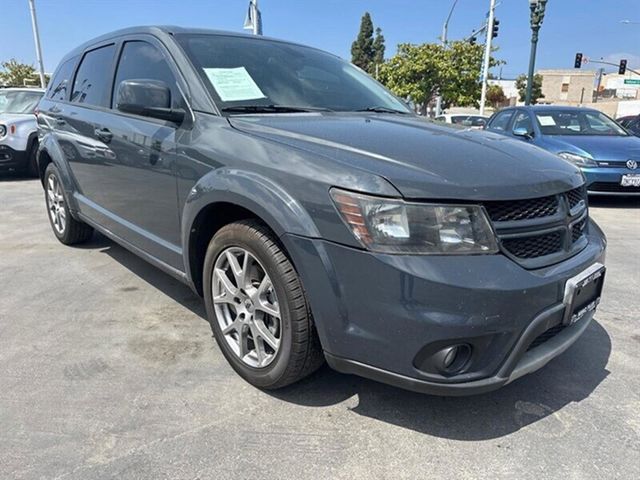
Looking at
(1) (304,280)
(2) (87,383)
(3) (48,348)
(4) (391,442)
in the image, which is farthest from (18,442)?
(4) (391,442)

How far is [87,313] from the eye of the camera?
335 centimetres

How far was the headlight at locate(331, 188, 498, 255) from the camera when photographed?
1.81 m

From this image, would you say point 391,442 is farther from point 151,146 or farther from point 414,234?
point 151,146

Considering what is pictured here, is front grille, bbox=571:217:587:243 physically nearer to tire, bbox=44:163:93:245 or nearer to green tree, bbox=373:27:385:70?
tire, bbox=44:163:93:245

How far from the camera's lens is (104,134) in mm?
3383

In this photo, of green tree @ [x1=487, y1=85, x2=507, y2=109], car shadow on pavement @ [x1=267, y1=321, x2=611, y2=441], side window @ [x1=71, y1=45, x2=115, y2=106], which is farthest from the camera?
green tree @ [x1=487, y1=85, x2=507, y2=109]

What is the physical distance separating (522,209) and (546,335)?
22.6 inches

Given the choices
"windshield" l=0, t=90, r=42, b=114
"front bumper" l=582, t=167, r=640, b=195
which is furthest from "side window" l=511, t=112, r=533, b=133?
"windshield" l=0, t=90, r=42, b=114

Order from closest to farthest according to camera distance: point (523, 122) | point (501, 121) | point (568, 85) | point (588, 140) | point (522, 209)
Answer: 1. point (522, 209)
2. point (588, 140)
3. point (523, 122)
4. point (501, 121)
5. point (568, 85)

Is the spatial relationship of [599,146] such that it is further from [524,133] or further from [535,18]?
[535,18]

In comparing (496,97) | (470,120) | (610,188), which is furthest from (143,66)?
(496,97)

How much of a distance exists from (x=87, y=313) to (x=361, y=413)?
2067mm

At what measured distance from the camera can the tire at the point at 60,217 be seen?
4633mm

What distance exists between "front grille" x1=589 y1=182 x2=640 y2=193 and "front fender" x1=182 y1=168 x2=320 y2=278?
20.2 feet
